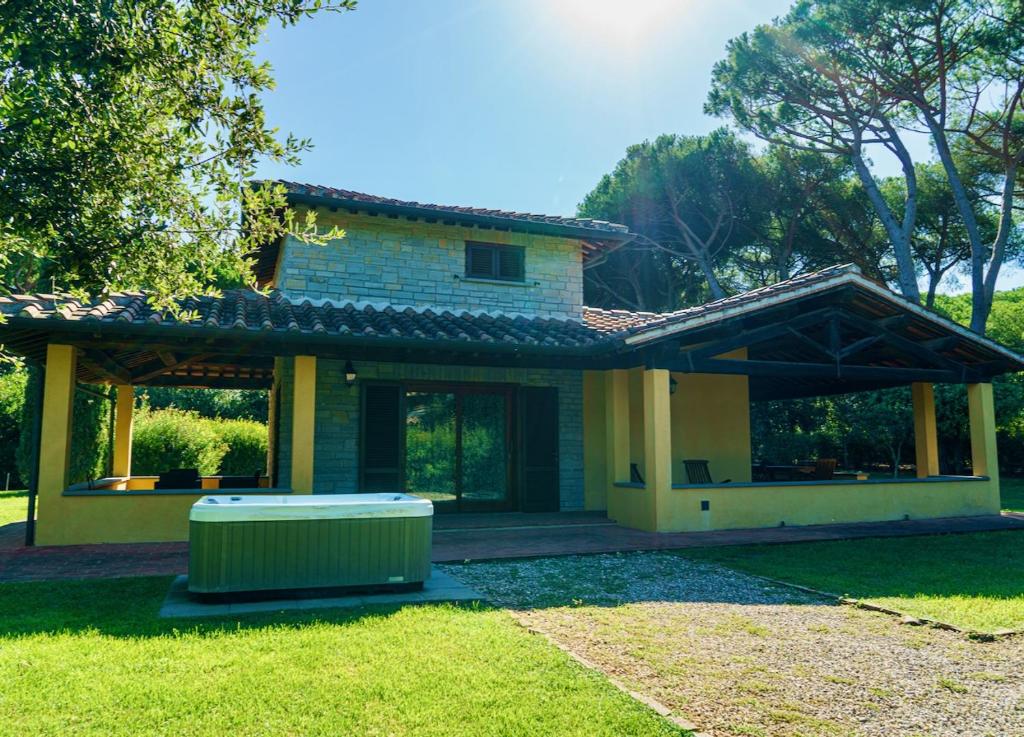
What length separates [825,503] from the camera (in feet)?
38.2

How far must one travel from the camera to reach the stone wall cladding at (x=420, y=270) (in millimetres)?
12352

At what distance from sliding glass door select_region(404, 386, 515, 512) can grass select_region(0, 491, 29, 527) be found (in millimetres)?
7097

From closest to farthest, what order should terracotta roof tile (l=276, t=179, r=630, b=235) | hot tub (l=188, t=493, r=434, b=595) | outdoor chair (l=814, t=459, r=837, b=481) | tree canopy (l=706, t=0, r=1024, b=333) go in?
hot tub (l=188, t=493, r=434, b=595), terracotta roof tile (l=276, t=179, r=630, b=235), outdoor chair (l=814, t=459, r=837, b=481), tree canopy (l=706, t=0, r=1024, b=333)

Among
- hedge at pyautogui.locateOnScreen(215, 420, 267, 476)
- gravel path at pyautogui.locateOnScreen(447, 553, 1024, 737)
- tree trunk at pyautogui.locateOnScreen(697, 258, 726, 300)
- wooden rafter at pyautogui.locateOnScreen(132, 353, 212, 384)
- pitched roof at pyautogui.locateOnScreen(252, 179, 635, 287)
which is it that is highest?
tree trunk at pyautogui.locateOnScreen(697, 258, 726, 300)

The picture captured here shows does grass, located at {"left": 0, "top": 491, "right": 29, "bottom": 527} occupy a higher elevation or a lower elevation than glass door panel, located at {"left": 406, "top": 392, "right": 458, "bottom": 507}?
lower

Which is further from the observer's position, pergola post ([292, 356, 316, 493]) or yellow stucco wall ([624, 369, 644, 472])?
yellow stucco wall ([624, 369, 644, 472])

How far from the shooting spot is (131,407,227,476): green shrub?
62.3 feet

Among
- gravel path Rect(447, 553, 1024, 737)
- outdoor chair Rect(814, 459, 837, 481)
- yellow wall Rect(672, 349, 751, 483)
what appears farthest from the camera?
outdoor chair Rect(814, 459, 837, 481)

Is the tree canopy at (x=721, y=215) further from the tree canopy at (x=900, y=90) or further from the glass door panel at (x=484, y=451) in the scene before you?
the glass door panel at (x=484, y=451)

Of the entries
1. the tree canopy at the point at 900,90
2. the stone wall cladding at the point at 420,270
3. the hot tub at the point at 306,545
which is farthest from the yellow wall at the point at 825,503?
the tree canopy at the point at 900,90

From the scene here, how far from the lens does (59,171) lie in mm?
4840

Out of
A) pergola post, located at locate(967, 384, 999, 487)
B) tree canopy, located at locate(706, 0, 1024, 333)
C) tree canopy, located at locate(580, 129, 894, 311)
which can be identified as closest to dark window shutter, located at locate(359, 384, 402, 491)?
pergola post, located at locate(967, 384, 999, 487)

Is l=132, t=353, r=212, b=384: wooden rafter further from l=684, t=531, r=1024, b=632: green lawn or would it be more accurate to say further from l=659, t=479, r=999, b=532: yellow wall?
l=684, t=531, r=1024, b=632: green lawn

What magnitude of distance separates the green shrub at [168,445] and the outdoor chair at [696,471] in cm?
1333
